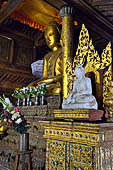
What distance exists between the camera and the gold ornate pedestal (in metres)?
1.55

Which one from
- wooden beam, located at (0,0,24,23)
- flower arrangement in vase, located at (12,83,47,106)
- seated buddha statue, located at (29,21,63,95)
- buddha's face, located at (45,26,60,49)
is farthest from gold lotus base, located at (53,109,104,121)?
buddha's face, located at (45,26,60,49)

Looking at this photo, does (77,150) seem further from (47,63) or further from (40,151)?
(47,63)

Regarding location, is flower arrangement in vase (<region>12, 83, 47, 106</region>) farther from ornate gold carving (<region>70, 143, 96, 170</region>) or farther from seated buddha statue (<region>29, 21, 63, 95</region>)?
ornate gold carving (<region>70, 143, 96, 170</region>)

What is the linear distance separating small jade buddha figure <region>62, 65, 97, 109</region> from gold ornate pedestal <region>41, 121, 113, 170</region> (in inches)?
11.0

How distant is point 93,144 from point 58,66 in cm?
302

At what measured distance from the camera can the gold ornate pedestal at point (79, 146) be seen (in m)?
1.55

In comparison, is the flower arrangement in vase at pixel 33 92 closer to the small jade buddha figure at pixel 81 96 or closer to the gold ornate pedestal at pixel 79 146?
the small jade buddha figure at pixel 81 96

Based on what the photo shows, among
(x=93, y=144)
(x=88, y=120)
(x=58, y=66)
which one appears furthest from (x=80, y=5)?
(x=93, y=144)

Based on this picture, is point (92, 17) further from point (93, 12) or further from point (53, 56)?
point (53, 56)

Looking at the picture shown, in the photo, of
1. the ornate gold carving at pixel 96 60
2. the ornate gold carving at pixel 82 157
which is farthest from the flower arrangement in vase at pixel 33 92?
the ornate gold carving at pixel 82 157

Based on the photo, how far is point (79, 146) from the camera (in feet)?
5.57

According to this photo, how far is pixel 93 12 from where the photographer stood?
11.0ft

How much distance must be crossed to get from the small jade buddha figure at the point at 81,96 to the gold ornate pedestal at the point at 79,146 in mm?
280

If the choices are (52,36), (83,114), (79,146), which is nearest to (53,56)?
(52,36)
